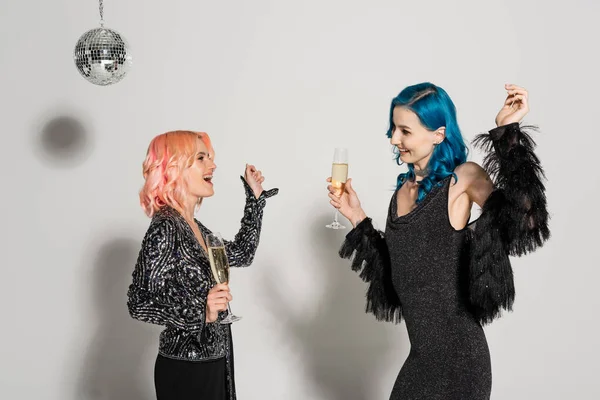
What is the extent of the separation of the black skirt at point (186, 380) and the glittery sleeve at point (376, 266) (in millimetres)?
803

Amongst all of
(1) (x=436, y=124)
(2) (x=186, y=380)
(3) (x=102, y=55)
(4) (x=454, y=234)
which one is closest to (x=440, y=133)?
(1) (x=436, y=124)

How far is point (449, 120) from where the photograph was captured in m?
3.42

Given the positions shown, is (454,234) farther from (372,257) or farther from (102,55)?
(102,55)

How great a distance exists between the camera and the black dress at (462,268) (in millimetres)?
3121

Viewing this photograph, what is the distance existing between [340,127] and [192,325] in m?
2.29

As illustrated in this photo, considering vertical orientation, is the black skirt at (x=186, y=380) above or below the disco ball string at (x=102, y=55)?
below

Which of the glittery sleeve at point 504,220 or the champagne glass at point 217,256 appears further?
the champagne glass at point 217,256

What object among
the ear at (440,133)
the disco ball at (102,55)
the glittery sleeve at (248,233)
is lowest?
the glittery sleeve at (248,233)

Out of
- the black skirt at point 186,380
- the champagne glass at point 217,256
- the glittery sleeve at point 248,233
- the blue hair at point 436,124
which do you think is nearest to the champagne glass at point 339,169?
the glittery sleeve at point 248,233

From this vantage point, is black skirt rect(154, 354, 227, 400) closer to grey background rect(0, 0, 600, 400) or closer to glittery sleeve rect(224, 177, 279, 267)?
glittery sleeve rect(224, 177, 279, 267)

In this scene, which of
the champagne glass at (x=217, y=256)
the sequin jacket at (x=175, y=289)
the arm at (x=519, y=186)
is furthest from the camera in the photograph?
the sequin jacket at (x=175, y=289)

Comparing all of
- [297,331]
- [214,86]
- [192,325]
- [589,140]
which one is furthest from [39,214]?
[589,140]

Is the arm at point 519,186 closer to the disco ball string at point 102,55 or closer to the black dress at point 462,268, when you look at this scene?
the black dress at point 462,268

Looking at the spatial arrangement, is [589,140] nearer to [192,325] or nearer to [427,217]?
[427,217]
